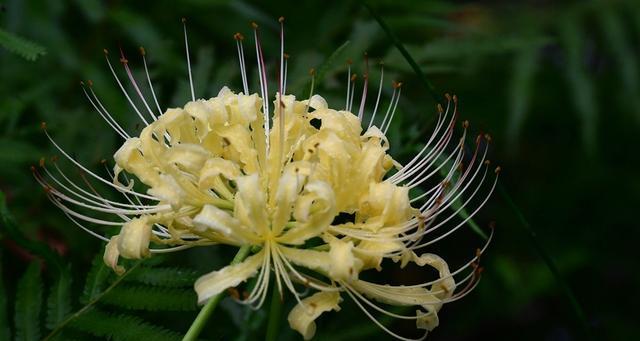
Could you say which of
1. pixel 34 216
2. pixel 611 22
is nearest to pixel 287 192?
pixel 34 216

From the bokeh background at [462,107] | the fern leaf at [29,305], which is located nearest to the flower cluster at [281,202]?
the fern leaf at [29,305]

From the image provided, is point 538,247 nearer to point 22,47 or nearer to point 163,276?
point 163,276

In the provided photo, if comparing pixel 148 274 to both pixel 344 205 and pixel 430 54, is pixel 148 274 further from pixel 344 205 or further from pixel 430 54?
pixel 430 54

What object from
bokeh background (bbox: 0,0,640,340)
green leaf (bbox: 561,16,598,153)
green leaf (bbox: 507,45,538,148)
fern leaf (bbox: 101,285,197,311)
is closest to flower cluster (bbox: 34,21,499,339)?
fern leaf (bbox: 101,285,197,311)

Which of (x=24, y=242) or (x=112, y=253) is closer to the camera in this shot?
(x=112, y=253)

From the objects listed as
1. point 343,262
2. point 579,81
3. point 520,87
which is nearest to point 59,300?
point 343,262

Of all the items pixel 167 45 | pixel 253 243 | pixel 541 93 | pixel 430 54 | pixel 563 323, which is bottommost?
pixel 253 243
